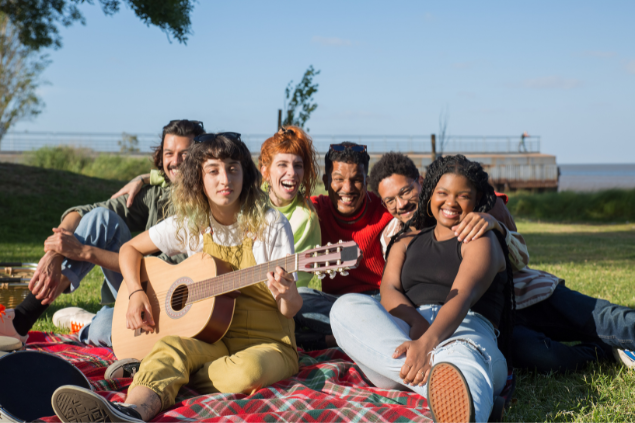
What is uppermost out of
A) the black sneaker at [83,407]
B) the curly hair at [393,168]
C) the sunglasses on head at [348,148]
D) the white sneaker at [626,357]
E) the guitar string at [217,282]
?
the sunglasses on head at [348,148]

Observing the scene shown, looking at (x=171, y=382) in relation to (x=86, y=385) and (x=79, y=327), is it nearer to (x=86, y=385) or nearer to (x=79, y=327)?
(x=86, y=385)

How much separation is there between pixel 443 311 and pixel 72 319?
3.16 meters

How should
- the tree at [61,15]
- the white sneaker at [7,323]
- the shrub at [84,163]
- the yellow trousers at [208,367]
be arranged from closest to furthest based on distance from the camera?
the yellow trousers at [208,367] → the white sneaker at [7,323] → the tree at [61,15] → the shrub at [84,163]

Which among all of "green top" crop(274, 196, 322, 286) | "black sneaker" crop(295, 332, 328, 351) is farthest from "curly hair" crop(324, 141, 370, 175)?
"black sneaker" crop(295, 332, 328, 351)

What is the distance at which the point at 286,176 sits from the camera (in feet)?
12.5

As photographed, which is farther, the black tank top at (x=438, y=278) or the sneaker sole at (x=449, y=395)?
the black tank top at (x=438, y=278)

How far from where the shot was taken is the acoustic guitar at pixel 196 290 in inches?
103

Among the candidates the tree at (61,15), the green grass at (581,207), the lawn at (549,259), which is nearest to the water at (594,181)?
the green grass at (581,207)

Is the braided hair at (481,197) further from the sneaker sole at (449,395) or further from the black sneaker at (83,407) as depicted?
the black sneaker at (83,407)

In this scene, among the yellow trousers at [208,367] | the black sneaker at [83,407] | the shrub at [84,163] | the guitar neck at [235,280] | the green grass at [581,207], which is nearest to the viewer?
the black sneaker at [83,407]

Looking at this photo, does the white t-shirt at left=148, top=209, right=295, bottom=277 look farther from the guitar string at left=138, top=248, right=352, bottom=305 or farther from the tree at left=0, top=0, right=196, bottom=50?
the tree at left=0, top=0, right=196, bottom=50

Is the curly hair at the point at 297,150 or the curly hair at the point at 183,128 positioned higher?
the curly hair at the point at 183,128

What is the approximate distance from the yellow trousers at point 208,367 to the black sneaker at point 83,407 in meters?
0.37

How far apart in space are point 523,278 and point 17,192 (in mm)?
12860
